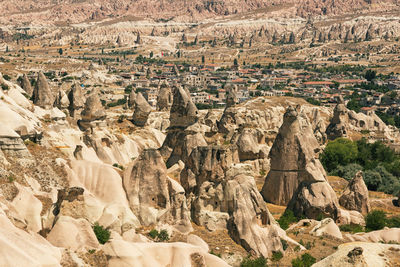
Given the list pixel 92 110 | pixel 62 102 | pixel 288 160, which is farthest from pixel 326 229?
pixel 62 102

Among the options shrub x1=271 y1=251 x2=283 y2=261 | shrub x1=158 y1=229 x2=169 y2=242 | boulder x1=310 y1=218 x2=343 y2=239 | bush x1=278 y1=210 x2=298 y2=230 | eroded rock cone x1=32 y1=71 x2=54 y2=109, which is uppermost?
eroded rock cone x1=32 y1=71 x2=54 y2=109

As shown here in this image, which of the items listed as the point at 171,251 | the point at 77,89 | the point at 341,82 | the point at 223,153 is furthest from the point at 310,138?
the point at 341,82

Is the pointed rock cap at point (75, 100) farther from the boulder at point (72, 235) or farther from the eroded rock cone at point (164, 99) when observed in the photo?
the boulder at point (72, 235)

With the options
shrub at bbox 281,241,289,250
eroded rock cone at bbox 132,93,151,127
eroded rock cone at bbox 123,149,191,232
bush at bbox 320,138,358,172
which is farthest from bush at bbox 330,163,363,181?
eroded rock cone at bbox 123,149,191,232

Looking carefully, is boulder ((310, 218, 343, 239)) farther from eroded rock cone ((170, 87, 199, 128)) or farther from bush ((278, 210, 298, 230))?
eroded rock cone ((170, 87, 199, 128))

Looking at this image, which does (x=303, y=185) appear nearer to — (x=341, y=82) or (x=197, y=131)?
(x=197, y=131)

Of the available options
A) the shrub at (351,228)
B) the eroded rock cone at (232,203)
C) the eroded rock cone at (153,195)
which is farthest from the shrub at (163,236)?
the shrub at (351,228)
